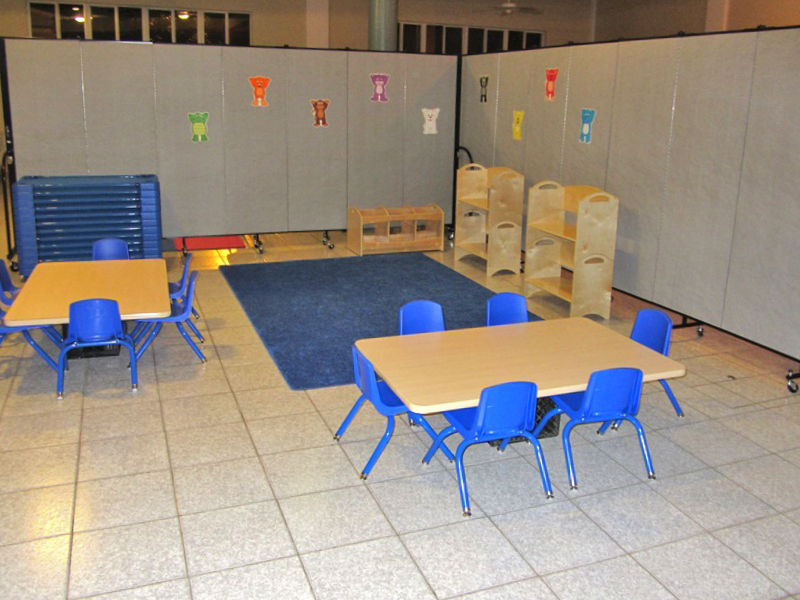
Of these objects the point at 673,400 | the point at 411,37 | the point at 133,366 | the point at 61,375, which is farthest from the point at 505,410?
the point at 411,37

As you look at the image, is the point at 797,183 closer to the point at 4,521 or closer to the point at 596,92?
the point at 596,92

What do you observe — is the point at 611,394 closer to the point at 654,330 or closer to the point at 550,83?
the point at 654,330

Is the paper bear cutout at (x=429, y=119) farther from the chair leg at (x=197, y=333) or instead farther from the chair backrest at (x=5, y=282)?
the chair backrest at (x=5, y=282)

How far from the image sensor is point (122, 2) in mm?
14633

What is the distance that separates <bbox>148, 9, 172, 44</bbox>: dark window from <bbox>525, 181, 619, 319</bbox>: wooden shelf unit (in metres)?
10.0

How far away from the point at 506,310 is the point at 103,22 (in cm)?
1263

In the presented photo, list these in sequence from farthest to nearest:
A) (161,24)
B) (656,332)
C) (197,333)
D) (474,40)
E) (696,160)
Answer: (474,40) < (161,24) < (696,160) < (197,333) < (656,332)

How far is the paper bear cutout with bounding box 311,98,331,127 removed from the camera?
10.4m

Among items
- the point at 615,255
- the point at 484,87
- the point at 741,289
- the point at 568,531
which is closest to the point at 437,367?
the point at 568,531

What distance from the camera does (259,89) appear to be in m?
10.1

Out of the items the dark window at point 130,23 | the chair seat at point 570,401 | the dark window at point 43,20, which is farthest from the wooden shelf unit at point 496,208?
the dark window at point 43,20

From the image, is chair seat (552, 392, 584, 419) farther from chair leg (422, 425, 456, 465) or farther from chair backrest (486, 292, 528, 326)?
chair backrest (486, 292, 528, 326)

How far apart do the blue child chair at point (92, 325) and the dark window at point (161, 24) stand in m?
11.2

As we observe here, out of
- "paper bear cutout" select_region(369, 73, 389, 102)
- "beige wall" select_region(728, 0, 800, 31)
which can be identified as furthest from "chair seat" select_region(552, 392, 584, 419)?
"beige wall" select_region(728, 0, 800, 31)
